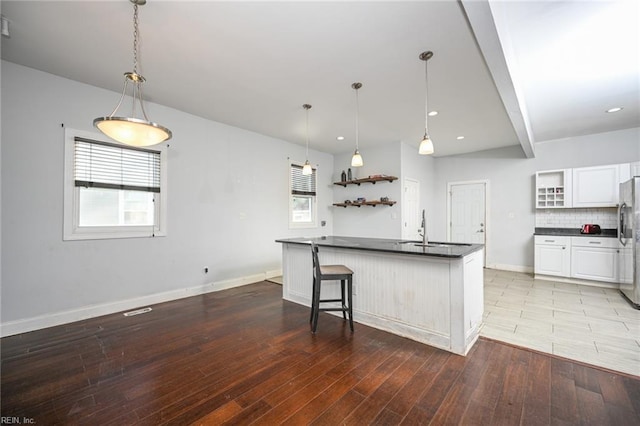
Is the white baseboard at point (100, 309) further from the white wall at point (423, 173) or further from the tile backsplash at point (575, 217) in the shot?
the tile backsplash at point (575, 217)

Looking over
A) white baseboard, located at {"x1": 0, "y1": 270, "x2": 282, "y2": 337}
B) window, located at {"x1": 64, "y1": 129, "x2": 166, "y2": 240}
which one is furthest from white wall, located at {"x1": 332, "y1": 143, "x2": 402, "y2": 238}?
window, located at {"x1": 64, "y1": 129, "x2": 166, "y2": 240}

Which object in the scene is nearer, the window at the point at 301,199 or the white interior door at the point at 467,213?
the window at the point at 301,199

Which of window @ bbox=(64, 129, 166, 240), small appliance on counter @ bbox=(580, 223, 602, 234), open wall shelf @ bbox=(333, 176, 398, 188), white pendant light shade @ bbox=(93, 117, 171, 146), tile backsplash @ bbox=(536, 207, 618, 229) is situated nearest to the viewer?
white pendant light shade @ bbox=(93, 117, 171, 146)

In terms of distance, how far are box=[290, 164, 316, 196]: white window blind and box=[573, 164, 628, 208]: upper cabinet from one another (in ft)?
16.9

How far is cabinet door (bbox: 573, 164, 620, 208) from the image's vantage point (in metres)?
4.68

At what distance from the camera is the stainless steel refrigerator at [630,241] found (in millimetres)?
3580

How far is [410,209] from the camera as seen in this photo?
5.91 meters

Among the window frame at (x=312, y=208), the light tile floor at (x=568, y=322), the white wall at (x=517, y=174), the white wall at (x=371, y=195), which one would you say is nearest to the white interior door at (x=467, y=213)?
the white wall at (x=517, y=174)

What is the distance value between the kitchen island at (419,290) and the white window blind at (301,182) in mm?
2691

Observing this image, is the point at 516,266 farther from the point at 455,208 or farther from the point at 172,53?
the point at 172,53

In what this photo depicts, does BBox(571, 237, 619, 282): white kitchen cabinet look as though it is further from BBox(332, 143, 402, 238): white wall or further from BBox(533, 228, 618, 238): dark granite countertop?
BBox(332, 143, 402, 238): white wall

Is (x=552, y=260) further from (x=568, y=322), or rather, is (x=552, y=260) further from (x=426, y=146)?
(x=426, y=146)

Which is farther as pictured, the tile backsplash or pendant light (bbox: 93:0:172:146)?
the tile backsplash

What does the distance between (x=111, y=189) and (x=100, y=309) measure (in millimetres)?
1528
